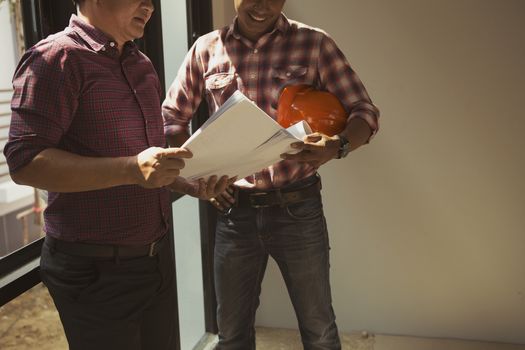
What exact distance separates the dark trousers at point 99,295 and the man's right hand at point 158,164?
258 millimetres

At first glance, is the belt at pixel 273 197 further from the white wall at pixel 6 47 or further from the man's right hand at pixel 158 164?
the white wall at pixel 6 47

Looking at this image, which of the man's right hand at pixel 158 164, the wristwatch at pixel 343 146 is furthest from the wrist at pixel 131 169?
the wristwatch at pixel 343 146

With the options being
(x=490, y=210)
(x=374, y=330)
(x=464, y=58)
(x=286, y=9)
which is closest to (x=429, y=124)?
(x=464, y=58)

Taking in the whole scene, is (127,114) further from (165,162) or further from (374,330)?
(374,330)

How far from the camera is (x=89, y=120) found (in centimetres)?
98

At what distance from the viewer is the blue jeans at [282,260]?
5.04 ft

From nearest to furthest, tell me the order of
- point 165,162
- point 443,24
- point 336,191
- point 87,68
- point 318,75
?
point 165,162 → point 87,68 → point 318,75 → point 443,24 → point 336,191

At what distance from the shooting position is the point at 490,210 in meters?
2.23

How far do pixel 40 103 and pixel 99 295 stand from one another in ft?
1.31

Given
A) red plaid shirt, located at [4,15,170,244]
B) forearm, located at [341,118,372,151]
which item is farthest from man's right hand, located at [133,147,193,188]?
forearm, located at [341,118,372,151]

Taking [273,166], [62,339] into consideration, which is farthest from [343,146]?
[62,339]

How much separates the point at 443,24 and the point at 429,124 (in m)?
0.42

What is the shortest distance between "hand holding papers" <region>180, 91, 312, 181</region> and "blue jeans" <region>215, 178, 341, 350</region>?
374 mm

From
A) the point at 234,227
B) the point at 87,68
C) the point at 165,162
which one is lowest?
the point at 234,227
